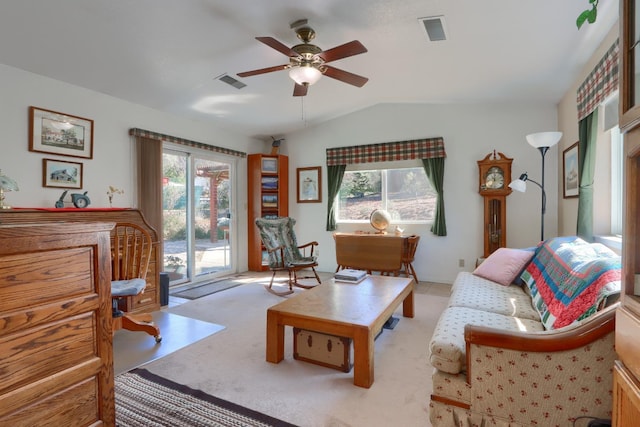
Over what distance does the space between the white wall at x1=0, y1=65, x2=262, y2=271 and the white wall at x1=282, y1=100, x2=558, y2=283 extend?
253 centimetres

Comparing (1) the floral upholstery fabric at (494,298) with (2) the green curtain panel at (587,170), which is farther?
(2) the green curtain panel at (587,170)

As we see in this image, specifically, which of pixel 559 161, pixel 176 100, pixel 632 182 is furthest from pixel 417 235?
pixel 632 182

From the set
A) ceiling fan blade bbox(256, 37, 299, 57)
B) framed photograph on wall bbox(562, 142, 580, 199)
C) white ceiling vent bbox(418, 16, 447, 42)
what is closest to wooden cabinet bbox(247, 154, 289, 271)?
ceiling fan blade bbox(256, 37, 299, 57)

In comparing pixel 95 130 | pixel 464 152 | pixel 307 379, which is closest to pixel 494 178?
pixel 464 152

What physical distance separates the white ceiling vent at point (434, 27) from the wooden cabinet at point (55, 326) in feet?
8.27

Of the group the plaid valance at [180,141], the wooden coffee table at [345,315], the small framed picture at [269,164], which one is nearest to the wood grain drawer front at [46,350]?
the wooden coffee table at [345,315]

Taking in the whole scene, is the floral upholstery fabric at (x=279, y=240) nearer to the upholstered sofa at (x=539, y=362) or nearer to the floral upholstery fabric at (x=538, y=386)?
the upholstered sofa at (x=539, y=362)

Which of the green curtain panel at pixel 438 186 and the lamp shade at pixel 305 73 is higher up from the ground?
the lamp shade at pixel 305 73

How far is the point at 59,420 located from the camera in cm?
102

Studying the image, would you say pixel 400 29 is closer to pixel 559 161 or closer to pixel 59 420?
pixel 559 161

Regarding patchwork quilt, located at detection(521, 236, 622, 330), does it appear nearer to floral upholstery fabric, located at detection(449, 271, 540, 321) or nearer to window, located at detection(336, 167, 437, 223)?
floral upholstery fabric, located at detection(449, 271, 540, 321)

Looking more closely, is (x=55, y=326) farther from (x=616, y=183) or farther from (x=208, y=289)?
(x=616, y=183)

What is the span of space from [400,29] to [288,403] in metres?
2.75

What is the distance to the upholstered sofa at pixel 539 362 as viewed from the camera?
1129 mm
